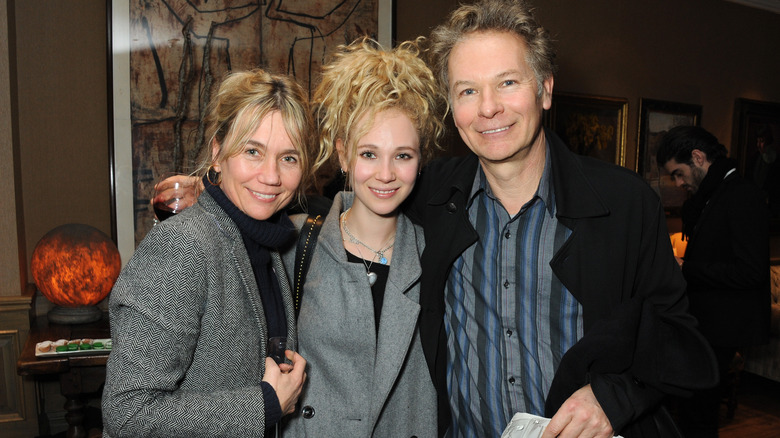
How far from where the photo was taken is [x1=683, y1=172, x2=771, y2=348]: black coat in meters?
3.19

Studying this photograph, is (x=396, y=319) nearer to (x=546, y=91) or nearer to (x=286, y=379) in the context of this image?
(x=286, y=379)

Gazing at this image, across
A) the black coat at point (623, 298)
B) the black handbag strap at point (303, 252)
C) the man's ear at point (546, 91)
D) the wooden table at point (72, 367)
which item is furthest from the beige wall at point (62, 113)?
the black coat at point (623, 298)

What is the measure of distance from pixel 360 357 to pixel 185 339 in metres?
0.61

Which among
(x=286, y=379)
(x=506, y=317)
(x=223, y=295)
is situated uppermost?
(x=223, y=295)

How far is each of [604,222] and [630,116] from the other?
4.86m

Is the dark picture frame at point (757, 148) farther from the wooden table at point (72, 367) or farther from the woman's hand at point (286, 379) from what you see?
the wooden table at point (72, 367)

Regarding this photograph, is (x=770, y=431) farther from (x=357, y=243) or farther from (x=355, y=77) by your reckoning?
(x=355, y=77)

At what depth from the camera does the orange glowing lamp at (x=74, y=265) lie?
9.78 feet

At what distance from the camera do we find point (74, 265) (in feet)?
9.82

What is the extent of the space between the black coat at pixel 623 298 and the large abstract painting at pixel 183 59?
8.04 ft

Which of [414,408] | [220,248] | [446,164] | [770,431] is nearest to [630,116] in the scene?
[770,431]

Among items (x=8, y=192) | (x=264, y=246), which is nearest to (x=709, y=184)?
(x=264, y=246)

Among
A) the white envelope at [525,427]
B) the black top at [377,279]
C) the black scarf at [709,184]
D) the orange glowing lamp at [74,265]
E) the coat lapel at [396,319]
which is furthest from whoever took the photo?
the black scarf at [709,184]

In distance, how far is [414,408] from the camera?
70.1 inches
